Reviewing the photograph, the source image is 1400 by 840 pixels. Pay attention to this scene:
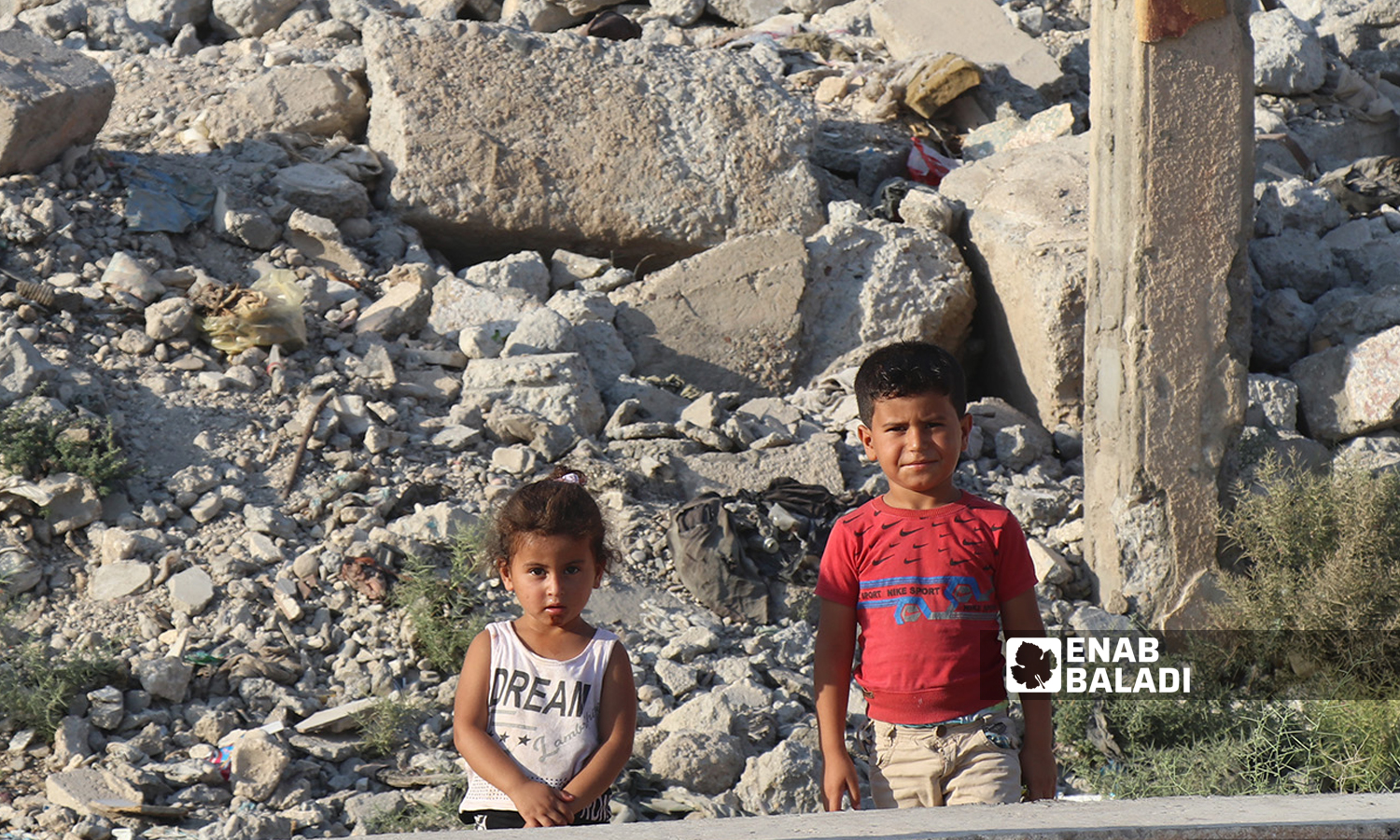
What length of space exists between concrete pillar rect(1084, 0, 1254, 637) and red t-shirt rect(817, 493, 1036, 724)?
2.59 metres

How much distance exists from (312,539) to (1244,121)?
3570 mm

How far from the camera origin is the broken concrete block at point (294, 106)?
21.2ft

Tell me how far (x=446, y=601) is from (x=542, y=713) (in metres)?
2.02

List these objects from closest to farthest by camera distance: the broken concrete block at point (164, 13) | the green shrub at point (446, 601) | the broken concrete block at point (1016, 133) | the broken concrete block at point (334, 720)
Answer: the broken concrete block at point (334, 720) → the green shrub at point (446, 601) → the broken concrete block at point (1016, 133) → the broken concrete block at point (164, 13)

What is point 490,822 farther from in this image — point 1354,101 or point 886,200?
point 1354,101

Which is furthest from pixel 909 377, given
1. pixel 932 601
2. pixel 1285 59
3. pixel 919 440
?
pixel 1285 59

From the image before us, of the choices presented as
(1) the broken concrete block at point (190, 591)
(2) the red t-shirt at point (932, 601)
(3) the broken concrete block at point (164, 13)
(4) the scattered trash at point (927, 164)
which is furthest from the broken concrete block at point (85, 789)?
(3) the broken concrete block at point (164, 13)

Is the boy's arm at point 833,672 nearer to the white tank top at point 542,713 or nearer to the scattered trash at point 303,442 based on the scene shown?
the white tank top at point 542,713

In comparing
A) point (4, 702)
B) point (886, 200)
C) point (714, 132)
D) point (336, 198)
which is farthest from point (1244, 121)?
point (4, 702)

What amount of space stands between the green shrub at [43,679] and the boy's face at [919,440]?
8.67ft

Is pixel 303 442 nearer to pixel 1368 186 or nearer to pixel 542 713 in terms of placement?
pixel 542 713

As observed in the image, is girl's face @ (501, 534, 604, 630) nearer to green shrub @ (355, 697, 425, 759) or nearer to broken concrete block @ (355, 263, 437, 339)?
green shrub @ (355, 697, 425, 759)

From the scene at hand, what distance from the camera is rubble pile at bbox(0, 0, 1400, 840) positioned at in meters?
3.87

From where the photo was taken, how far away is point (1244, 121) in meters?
4.53
